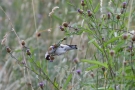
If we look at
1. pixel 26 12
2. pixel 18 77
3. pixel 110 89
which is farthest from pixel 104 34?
pixel 26 12

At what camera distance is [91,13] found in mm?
1813

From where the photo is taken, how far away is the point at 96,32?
1864 millimetres

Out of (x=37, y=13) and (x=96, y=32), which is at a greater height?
(x=37, y=13)

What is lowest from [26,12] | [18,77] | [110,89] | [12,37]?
[110,89]

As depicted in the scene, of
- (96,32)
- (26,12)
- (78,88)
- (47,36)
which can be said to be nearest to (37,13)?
(26,12)

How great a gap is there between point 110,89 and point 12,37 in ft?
8.83

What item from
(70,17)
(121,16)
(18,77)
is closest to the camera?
(121,16)

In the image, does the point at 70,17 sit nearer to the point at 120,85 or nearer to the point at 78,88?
the point at 78,88

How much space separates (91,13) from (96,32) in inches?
3.9

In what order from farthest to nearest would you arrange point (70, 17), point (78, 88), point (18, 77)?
point (70, 17)
point (18, 77)
point (78, 88)

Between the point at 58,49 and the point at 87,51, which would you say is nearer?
the point at 58,49

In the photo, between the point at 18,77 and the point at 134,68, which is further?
the point at 18,77

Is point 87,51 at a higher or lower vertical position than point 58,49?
higher

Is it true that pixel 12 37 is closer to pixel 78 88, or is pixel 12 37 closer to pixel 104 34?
pixel 78 88
